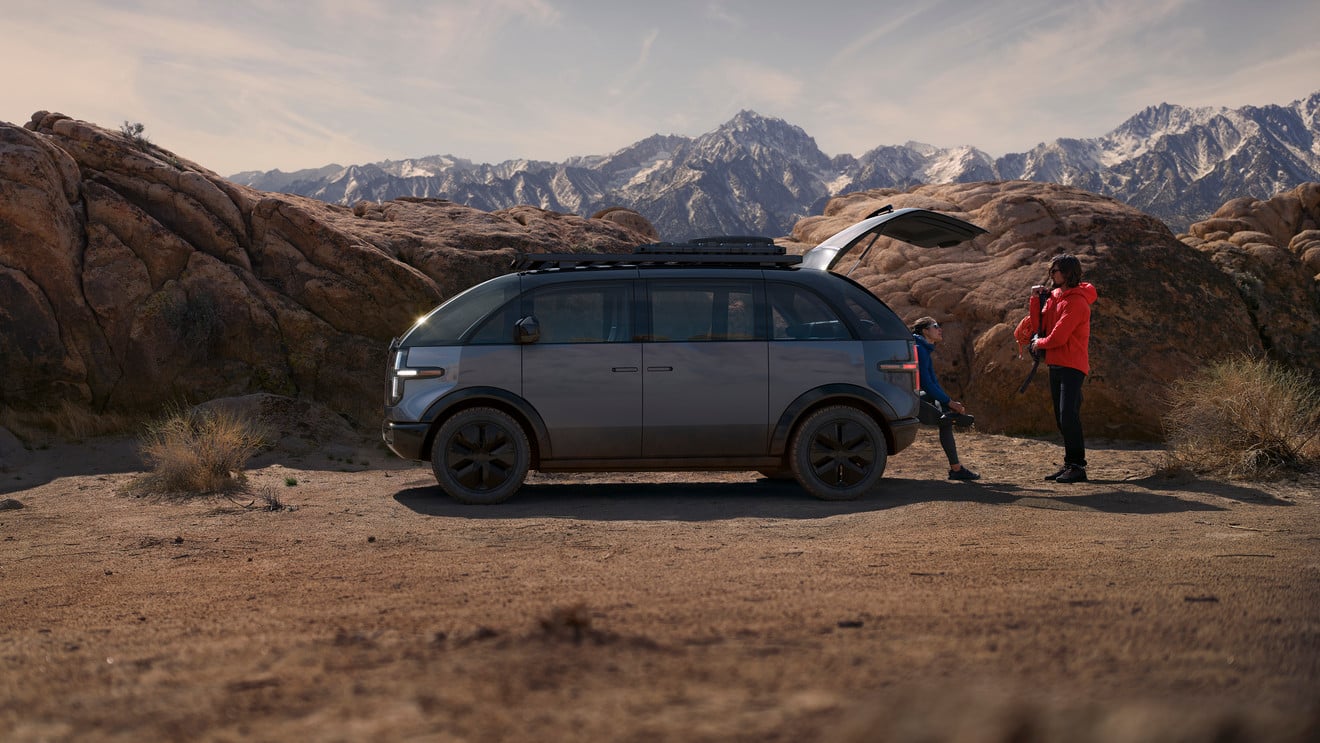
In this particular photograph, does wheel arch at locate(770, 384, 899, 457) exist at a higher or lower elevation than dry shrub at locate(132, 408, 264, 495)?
higher

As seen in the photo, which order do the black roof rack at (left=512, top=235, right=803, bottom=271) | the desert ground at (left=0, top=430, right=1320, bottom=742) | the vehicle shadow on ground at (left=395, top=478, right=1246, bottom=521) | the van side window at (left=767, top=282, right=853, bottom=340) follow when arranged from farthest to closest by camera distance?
the black roof rack at (left=512, top=235, right=803, bottom=271), the van side window at (left=767, top=282, right=853, bottom=340), the vehicle shadow on ground at (left=395, top=478, right=1246, bottom=521), the desert ground at (left=0, top=430, right=1320, bottom=742)

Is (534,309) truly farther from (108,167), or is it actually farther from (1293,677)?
(108,167)

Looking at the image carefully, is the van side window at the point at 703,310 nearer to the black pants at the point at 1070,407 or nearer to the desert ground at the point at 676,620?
the desert ground at the point at 676,620

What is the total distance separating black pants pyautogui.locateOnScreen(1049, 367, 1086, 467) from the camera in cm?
849

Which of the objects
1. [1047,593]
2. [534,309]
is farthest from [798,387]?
[1047,593]

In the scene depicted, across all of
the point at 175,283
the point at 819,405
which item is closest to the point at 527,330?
the point at 819,405

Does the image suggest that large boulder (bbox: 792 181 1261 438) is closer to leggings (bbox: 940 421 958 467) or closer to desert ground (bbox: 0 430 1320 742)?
leggings (bbox: 940 421 958 467)

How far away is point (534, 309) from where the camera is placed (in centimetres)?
765

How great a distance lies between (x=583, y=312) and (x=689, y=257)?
3.61 feet

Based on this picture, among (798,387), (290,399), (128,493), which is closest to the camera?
(798,387)

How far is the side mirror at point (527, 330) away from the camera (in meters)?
7.34

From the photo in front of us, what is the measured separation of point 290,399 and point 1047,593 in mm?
10580

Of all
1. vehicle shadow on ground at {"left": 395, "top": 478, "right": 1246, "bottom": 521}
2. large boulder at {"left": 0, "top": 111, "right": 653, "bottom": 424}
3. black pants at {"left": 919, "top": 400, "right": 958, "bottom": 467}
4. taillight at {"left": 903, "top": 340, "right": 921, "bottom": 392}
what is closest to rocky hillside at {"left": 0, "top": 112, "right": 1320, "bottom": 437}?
large boulder at {"left": 0, "top": 111, "right": 653, "bottom": 424}

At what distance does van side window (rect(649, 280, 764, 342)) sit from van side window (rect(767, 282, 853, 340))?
0.57 feet
